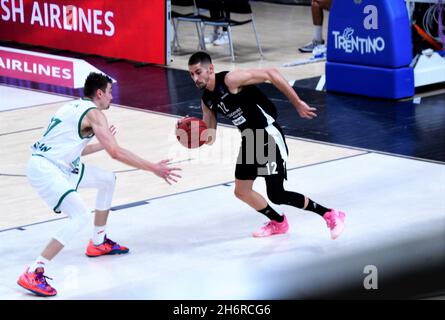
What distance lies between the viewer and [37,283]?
17.0ft

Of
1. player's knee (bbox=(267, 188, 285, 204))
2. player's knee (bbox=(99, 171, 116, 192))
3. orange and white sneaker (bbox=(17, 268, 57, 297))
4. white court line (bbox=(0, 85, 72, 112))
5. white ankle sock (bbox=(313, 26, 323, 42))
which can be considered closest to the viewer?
orange and white sneaker (bbox=(17, 268, 57, 297))

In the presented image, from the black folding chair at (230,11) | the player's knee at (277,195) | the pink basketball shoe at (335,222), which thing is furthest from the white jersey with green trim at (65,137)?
the black folding chair at (230,11)

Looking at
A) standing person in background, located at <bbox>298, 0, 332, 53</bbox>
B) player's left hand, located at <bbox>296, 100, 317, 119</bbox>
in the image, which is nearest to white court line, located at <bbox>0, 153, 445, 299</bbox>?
player's left hand, located at <bbox>296, 100, 317, 119</bbox>

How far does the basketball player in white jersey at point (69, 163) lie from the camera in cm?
521

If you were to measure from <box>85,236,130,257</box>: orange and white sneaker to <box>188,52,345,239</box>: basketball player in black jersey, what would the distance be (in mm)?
985

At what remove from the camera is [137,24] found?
14.3 metres

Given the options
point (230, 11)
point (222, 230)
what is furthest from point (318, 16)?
point (222, 230)

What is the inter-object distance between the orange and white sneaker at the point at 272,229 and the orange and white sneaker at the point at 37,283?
1.84 meters

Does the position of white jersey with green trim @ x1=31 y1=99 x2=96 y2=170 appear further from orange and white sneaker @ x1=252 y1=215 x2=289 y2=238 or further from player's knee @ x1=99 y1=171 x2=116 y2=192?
orange and white sneaker @ x1=252 y1=215 x2=289 y2=238

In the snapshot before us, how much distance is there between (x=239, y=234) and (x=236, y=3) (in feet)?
27.7

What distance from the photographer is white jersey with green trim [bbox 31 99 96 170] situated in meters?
5.43

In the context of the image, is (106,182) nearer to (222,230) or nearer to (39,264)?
(39,264)

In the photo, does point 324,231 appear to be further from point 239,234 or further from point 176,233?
point 176,233
